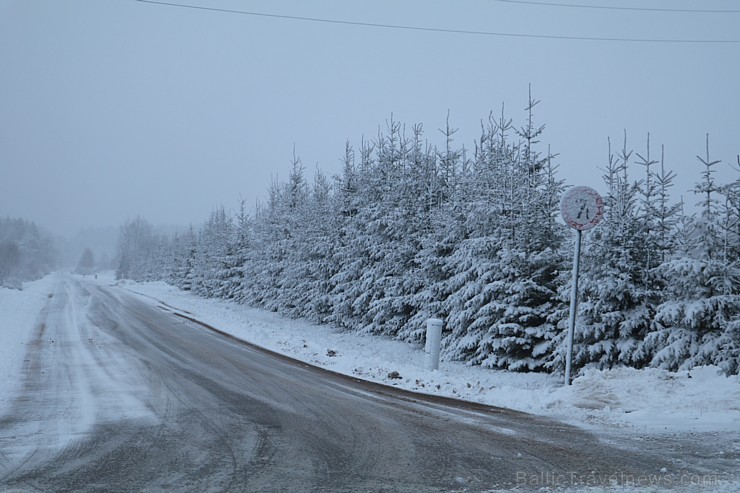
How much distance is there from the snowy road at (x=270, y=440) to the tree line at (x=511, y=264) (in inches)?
215

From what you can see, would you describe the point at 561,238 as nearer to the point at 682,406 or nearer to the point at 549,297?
the point at 549,297

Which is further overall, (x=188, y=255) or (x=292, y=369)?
(x=188, y=255)

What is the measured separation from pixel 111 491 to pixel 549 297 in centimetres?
1251

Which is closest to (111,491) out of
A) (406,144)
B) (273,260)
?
(406,144)

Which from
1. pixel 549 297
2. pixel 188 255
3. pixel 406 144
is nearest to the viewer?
pixel 549 297

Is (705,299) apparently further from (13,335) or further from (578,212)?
(13,335)

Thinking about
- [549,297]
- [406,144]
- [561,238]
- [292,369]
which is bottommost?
[292,369]

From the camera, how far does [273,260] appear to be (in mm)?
34219

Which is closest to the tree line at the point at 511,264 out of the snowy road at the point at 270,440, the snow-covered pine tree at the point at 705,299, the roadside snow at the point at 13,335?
the snow-covered pine tree at the point at 705,299

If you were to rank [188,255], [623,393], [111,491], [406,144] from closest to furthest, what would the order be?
[111,491]
[623,393]
[406,144]
[188,255]

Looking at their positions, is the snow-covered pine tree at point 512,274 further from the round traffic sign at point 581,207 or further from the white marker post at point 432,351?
the round traffic sign at point 581,207

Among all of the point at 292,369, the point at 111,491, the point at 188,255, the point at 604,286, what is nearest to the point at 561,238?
the point at 604,286

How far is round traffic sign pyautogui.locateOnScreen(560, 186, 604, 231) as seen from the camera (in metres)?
8.82

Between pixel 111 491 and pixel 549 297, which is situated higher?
pixel 549 297
